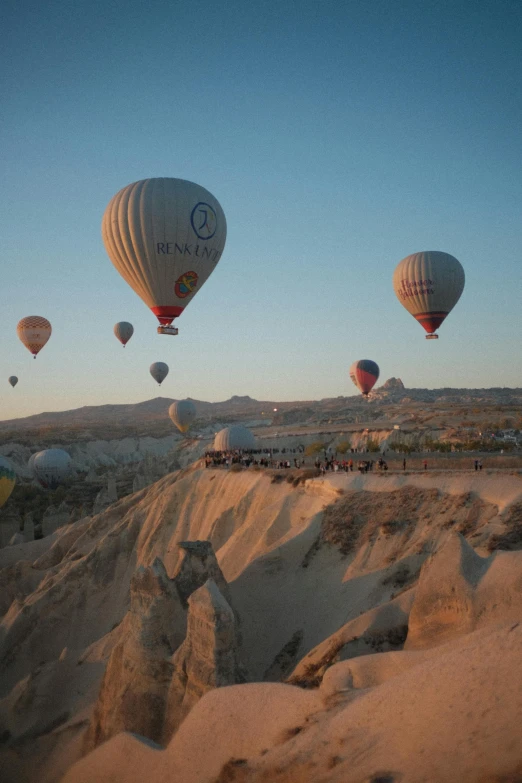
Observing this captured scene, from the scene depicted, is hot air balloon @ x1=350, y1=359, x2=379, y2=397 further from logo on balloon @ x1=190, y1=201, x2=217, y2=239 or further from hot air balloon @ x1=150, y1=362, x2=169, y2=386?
hot air balloon @ x1=150, y1=362, x2=169, y2=386

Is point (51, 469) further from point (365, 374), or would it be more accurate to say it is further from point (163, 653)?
point (163, 653)

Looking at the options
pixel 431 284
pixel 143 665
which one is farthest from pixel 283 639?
pixel 431 284

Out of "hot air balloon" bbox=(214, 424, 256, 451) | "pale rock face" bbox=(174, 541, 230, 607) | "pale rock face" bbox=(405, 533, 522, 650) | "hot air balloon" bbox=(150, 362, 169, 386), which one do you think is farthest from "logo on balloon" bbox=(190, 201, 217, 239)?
"hot air balloon" bbox=(150, 362, 169, 386)

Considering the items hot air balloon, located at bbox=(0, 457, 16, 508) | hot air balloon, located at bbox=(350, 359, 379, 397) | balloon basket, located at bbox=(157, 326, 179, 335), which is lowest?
hot air balloon, located at bbox=(0, 457, 16, 508)

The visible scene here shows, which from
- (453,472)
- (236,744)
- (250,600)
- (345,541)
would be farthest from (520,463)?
(236,744)

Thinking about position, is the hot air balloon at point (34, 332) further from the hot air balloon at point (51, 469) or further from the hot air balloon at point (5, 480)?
the hot air balloon at point (5, 480)

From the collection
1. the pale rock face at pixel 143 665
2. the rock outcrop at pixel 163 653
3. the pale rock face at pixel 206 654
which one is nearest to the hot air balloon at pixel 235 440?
the rock outcrop at pixel 163 653
